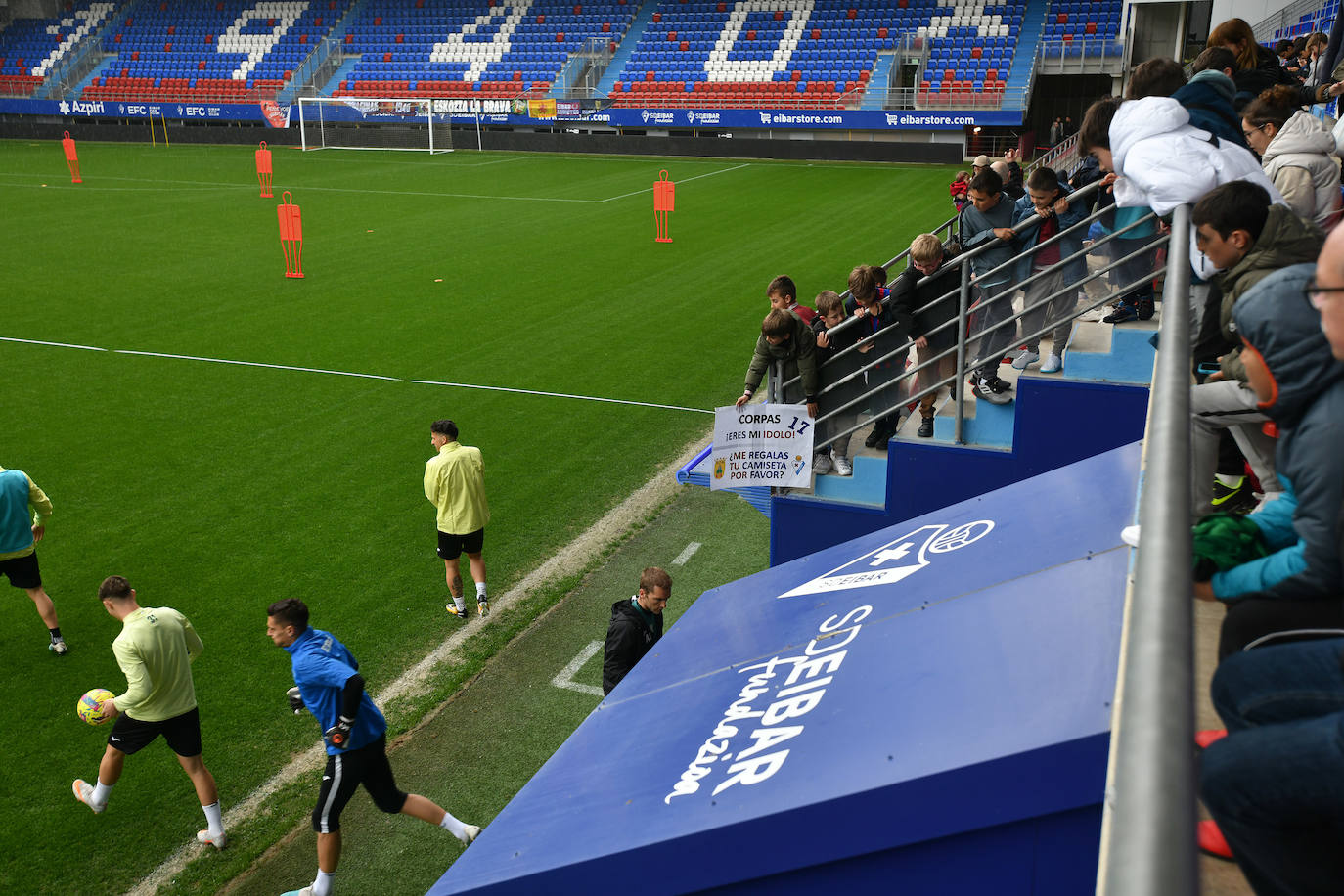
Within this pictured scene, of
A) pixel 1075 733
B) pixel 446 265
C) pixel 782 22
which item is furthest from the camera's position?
pixel 782 22

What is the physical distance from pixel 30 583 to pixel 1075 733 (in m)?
7.15

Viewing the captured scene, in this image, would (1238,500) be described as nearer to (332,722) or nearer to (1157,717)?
(1157,717)

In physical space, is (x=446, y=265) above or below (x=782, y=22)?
below

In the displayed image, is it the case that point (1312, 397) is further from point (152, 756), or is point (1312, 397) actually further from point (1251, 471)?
point (152, 756)

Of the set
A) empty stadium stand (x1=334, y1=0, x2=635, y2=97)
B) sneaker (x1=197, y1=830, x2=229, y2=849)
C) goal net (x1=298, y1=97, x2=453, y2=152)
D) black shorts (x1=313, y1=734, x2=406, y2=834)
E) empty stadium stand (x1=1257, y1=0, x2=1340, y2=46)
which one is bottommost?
sneaker (x1=197, y1=830, x2=229, y2=849)

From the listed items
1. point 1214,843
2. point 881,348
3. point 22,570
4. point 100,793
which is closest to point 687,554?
point 881,348

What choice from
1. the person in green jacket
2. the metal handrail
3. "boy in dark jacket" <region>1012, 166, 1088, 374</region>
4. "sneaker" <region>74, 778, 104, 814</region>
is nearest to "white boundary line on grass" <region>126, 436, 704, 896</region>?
the person in green jacket

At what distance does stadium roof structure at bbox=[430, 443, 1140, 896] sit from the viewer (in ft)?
9.37

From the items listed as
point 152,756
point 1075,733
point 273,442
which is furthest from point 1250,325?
point 273,442

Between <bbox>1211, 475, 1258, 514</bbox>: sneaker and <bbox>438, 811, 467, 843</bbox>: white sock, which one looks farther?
<bbox>438, 811, 467, 843</bbox>: white sock

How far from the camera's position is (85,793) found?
228 inches

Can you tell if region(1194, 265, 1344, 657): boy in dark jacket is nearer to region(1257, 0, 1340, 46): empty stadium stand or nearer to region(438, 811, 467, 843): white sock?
region(438, 811, 467, 843): white sock

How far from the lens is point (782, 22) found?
162 feet

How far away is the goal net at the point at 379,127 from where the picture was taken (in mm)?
45719
